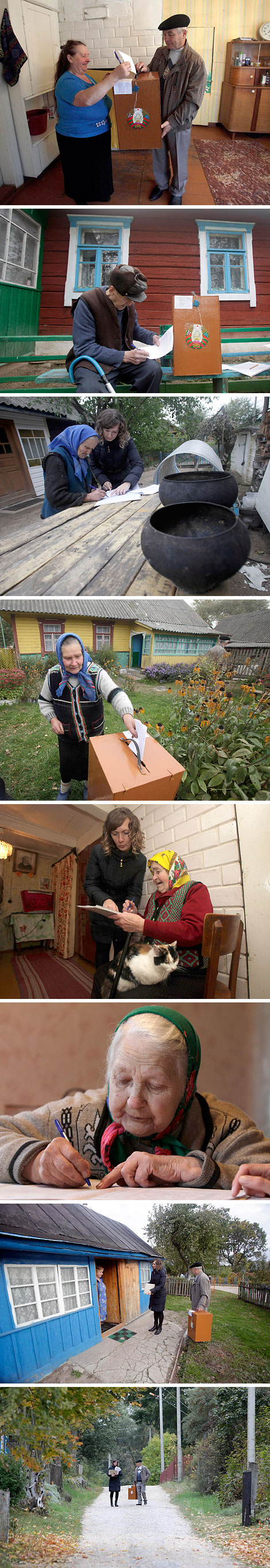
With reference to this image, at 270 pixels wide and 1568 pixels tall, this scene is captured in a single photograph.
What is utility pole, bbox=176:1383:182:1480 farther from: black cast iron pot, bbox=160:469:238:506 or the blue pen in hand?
black cast iron pot, bbox=160:469:238:506

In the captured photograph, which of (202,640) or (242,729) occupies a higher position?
(202,640)

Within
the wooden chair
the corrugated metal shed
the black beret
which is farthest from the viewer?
the wooden chair

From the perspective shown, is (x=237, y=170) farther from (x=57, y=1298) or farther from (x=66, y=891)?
(x=57, y=1298)

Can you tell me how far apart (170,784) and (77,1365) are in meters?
1.50

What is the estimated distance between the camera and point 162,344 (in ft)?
8.34

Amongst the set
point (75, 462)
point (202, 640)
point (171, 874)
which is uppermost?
point (75, 462)

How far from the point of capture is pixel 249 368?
256cm

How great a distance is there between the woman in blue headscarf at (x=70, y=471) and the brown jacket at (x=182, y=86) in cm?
77

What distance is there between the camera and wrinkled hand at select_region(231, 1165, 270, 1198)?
250 cm

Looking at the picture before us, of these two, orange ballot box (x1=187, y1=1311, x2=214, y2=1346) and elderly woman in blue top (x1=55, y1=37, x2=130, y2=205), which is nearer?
elderly woman in blue top (x1=55, y1=37, x2=130, y2=205)

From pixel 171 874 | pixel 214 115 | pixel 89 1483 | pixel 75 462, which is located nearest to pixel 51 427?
pixel 75 462

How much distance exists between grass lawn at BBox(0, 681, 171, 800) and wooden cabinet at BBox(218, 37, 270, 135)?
154cm

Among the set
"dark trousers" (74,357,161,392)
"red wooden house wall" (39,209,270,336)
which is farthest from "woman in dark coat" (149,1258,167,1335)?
"red wooden house wall" (39,209,270,336)

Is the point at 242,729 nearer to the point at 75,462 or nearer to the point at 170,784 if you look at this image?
the point at 170,784
